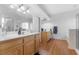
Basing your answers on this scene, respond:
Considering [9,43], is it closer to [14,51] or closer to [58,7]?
[14,51]

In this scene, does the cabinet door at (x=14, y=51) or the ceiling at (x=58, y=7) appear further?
the ceiling at (x=58, y=7)

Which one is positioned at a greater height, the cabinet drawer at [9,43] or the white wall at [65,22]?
the white wall at [65,22]

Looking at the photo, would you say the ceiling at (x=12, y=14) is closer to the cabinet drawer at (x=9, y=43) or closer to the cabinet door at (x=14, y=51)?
the cabinet drawer at (x=9, y=43)

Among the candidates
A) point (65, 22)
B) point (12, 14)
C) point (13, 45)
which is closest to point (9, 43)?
point (13, 45)

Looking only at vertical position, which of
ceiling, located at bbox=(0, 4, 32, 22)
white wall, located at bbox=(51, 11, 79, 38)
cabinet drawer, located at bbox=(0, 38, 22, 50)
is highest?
ceiling, located at bbox=(0, 4, 32, 22)

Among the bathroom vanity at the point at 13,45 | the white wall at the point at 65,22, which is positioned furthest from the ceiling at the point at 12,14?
the white wall at the point at 65,22

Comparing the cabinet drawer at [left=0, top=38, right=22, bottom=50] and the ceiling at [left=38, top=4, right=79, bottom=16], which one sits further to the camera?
the ceiling at [left=38, top=4, right=79, bottom=16]

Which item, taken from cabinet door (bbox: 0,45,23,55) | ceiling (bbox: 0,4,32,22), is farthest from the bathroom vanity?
ceiling (bbox: 0,4,32,22)

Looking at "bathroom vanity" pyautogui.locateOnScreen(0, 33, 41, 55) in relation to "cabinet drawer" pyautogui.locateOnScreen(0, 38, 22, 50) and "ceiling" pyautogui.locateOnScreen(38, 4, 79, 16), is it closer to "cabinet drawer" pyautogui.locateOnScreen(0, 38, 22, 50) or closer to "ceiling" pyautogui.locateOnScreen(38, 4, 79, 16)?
"cabinet drawer" pyautogui.locateOnScreen(0, 38, 22, 50)

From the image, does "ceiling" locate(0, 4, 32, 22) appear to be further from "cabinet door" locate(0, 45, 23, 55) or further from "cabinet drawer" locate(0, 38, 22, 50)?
"cabinet door" locate(0, 45, 23, 55)

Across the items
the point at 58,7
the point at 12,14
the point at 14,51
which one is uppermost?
the point at 58,7

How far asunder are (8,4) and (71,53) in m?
1.44

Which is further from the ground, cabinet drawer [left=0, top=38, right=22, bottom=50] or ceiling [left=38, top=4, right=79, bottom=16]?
ceiling [left=38, top=4, right=79, bottom=16]
